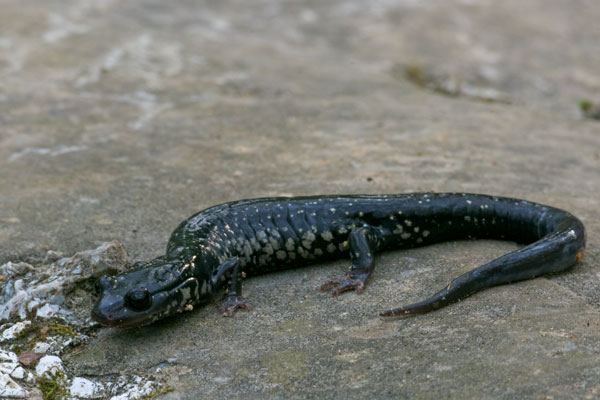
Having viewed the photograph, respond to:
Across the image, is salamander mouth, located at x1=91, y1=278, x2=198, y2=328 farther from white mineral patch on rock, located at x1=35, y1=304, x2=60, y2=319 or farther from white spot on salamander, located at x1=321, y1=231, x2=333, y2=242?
white spot on salamander, located at x1=321, y1=231, x2=333, y2=242

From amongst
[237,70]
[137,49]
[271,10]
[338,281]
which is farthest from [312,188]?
[271,10]

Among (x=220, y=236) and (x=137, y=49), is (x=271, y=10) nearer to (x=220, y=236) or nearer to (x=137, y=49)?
(x=137, y=49)

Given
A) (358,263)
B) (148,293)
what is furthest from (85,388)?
(358,263)

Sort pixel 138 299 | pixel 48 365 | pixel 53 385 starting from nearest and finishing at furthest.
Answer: pixel 53 385, pixel 48 365, pixel 138 299

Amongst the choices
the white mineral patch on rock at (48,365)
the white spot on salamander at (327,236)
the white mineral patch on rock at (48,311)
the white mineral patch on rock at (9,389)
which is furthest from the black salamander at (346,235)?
the white mineral patch on rock at (9,389)

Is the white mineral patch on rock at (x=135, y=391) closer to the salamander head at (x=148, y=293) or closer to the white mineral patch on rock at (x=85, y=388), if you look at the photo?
the white mineral patch on rock at (x=85, y=388)

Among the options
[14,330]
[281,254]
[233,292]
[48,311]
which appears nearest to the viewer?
[14,330]

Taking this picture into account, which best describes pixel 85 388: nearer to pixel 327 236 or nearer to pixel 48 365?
pixel 48 365

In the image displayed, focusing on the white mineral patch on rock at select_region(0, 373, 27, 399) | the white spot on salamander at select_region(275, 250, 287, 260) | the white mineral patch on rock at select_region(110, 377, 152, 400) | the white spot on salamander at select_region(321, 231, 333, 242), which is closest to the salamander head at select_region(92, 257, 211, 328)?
the white mineral patch on rock at select_region(110, 377, 152, 400)
